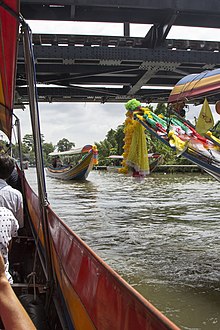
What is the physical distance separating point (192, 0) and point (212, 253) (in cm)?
676

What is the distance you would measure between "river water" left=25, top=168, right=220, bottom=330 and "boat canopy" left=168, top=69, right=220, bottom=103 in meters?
3.11

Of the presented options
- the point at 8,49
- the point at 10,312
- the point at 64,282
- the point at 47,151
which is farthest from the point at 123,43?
the point at 47,151

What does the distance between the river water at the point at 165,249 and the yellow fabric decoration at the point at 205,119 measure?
239 centimetres

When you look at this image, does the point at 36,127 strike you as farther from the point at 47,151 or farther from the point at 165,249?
the point at 47,151

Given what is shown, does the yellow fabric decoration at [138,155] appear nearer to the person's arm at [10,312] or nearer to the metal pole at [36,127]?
the metal pole at [36,127]

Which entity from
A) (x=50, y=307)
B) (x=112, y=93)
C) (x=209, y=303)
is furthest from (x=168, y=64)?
(x=50, y=307)

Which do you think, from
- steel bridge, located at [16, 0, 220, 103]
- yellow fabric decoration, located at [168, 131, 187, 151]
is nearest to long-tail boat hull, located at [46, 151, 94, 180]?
steel bridge, located at [16, 0, 220, 103]

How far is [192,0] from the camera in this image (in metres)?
10.4

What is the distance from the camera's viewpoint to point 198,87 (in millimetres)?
8367

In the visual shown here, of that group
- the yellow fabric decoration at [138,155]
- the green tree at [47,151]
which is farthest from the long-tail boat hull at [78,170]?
the yellow fabric decoration at [138,155]

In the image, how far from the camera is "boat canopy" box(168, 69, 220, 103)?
780cm

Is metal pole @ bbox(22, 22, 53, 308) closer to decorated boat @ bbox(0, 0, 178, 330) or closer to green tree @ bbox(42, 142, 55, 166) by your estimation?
decorated boat @ bbox(0, 0, 178, 330)

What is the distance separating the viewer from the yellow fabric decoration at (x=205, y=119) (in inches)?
309

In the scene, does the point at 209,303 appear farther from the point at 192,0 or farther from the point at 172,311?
the point at 192,0
